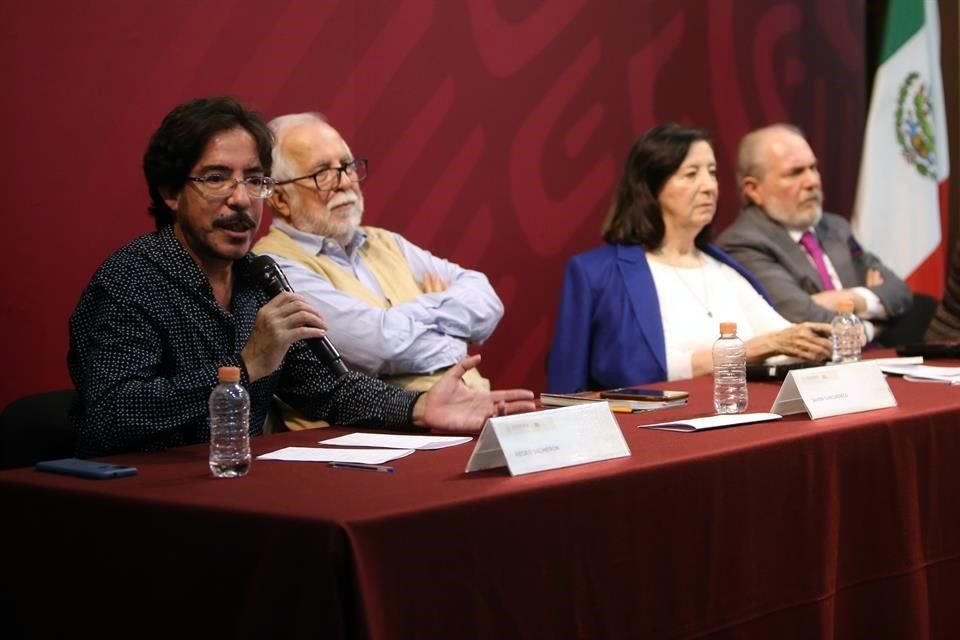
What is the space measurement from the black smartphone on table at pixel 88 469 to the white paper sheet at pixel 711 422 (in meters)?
0.96

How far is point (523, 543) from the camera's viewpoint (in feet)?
5.70

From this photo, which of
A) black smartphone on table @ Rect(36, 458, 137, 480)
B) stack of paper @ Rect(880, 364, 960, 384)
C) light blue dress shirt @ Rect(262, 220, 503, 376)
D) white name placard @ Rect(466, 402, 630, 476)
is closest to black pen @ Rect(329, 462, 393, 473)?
white name placard @ Rect(466, 402, 630, 476)

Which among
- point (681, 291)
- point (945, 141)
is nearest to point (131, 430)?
point (681, 291)

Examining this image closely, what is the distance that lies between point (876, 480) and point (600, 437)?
660 mm

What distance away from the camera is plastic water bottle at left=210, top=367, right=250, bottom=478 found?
6.33 ft

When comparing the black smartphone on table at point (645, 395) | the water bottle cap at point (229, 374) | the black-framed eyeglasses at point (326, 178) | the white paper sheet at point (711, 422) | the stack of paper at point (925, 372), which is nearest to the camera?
the water bottle cap at point (229, 374)

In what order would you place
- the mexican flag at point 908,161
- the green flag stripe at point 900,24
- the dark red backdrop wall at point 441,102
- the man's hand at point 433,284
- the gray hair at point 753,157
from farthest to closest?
the green flag stripe at point 900,24 < the mexican flag at point 908,161 < the gray hair at point 753,157 < the man's hand at point 433,284 < the dark red backdrop wall at point 441,102

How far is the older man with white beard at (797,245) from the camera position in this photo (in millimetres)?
4480

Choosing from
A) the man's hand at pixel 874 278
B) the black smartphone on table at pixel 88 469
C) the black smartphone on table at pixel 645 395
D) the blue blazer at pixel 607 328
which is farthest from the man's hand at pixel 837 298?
the black smartphone on table at pixel 88 469

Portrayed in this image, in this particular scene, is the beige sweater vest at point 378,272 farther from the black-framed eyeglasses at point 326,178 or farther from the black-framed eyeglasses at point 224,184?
the black-framed eyeglasses at point 224,184

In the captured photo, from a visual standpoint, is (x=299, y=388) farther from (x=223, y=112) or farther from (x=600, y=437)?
(x=600, y=437)

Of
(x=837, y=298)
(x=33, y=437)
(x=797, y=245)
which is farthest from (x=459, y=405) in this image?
(x=797, y=245)

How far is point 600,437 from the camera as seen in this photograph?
78.4 inches

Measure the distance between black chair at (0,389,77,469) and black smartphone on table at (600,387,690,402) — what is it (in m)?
1.16
